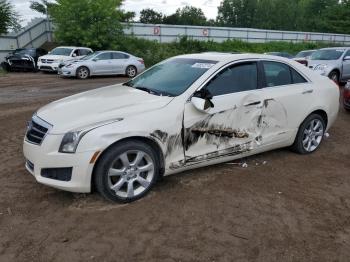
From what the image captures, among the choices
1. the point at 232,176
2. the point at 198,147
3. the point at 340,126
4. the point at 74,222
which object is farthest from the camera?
the point at 340,126

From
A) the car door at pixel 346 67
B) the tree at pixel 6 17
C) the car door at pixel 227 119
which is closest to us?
the car door at pixel 227 119

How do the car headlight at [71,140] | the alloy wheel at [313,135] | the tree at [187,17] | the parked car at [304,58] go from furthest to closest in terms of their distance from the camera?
the tree at [187,17], the parked car at [304,58], the alloy wheel at [313,135], the car headlight at [71,140]

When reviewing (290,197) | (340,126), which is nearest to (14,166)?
(290,197)

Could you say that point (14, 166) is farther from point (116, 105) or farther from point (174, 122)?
point (174, 122)

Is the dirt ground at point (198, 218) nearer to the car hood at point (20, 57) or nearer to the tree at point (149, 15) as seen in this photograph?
the car hood at point (20, 57)

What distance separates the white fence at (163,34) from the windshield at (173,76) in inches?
908

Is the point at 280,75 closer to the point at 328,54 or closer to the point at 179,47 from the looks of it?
the point at 328,54

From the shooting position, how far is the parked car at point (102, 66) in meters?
17.5

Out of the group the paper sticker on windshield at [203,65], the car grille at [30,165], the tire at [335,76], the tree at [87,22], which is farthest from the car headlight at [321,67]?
the tree at [87,22]

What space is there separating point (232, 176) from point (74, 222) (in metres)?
2.13

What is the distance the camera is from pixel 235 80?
194 inches

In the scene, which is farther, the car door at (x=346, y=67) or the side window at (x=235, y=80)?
the car door at (x=346, y=67)

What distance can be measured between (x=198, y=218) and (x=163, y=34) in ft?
102

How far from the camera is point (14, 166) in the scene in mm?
5262
